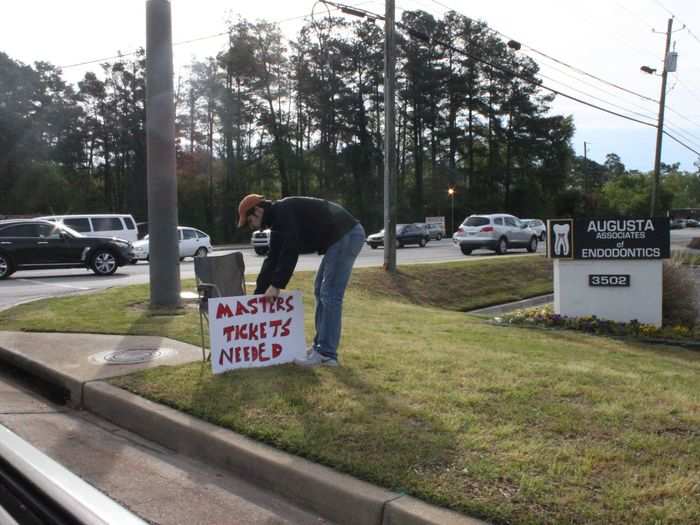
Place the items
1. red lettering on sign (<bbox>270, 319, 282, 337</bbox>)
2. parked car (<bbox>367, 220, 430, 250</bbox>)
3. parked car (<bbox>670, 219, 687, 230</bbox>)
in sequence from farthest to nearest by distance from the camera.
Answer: parked car (<bbox>670, 219, 687, 230</bbox>)
parked car (<bbox>367, 220, 430, 250</bbox>)
red lettering on sign (<bbox>270, 319, 282, 337</bbox>)

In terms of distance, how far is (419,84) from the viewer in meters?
63.8

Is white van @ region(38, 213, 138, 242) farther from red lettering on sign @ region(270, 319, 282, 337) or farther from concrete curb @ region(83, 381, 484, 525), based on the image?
concrete curb @ region(83, 381, 484, 525)

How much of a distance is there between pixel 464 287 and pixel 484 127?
54000 mm

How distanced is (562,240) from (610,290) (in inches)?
46.7

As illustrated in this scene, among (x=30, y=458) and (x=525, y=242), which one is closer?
(x=30, y=458)

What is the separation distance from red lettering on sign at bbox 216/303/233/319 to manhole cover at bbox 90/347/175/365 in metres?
1.25

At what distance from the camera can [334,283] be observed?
573 cm

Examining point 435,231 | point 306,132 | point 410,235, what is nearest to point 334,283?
point 410,235

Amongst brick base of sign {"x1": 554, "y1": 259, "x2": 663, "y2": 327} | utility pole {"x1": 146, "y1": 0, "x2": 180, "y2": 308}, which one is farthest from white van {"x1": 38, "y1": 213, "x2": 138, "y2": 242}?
brick base of sign {"x1": 554, "y1": 259, "x2": 663, "y2": 327}

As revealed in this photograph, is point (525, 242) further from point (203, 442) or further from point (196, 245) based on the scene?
point (203, 442)

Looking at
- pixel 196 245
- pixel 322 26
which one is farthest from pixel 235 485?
pixel 322 26

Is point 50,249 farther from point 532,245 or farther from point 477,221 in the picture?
point 532,245

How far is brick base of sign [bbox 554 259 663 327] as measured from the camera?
11438mm

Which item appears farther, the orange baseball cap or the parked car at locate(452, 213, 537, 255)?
the parked car at locate(452, 213, 537, 255)
